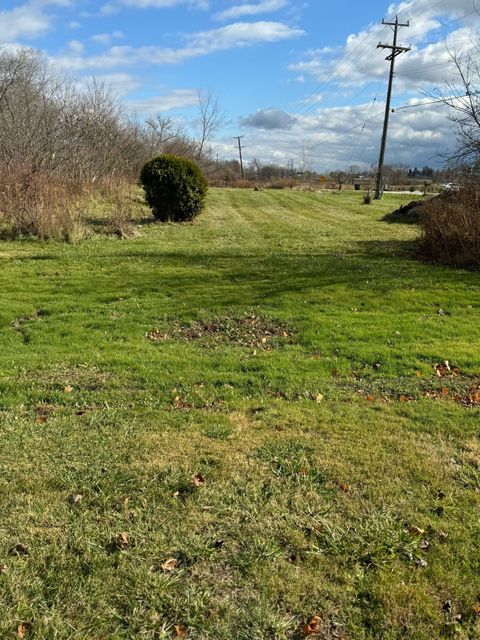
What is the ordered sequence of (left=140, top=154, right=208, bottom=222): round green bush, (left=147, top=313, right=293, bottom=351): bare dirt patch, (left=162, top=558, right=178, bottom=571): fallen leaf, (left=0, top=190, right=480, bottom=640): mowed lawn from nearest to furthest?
(left=0, top=190, right=480, bottom=640): mowed lawn, (left=162, top=558, right=178, bottom=571): fallen leaf, (left=147, top=313, right=293, bottom=351): bare dirt patch, (left=140, top=154, right=208, bottom=222): round green bush

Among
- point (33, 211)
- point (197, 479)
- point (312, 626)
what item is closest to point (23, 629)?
point (312, 626)

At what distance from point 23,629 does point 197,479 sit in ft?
4.77

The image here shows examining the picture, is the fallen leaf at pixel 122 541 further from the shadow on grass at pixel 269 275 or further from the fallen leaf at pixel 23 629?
the shadow on grass at pixel 269 275

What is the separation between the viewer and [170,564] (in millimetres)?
2818

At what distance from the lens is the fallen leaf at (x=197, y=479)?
357 cm

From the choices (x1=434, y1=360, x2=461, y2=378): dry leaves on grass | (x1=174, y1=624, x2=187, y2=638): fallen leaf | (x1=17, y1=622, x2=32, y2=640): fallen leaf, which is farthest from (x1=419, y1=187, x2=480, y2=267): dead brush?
(x1=17, y1=622, x2=32, y2=640): fallen leaf

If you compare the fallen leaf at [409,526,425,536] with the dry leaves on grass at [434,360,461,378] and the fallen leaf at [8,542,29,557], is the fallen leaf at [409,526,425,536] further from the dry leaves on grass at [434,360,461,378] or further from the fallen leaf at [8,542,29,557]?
the dry leaves on grass at [434,360,461,378]

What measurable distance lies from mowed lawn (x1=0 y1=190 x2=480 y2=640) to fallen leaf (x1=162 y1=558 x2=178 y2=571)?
1cm

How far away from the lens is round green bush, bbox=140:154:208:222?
63.0ft

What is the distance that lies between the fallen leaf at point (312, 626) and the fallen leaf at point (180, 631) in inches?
21.6

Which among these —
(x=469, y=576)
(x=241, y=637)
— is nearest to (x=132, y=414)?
(x=241, y=637)

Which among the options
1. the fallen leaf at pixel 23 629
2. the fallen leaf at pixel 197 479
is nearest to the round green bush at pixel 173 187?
the fallen leaf at pixel 197 479

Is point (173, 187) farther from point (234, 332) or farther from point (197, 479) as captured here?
point (197, 479)

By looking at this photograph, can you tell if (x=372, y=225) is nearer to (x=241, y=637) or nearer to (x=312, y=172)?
(x=241, y=637)
